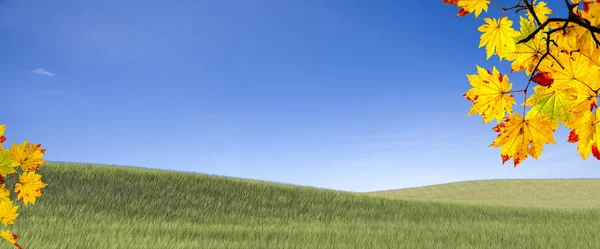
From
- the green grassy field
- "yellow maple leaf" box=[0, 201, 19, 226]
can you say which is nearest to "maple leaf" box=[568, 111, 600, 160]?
"yellow maple leaf" box=[0, 201, 19, 226]

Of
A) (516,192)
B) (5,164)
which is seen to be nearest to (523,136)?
(5,164)

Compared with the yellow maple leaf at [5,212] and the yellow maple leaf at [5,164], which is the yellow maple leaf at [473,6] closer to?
the yellow maple leaf at [5,164]

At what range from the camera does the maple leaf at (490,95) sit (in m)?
0.99

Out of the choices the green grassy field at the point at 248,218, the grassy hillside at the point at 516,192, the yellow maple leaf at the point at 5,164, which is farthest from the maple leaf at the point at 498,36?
the grassy hillside at the point at 516,192

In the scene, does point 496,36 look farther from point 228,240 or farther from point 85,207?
point 85,207

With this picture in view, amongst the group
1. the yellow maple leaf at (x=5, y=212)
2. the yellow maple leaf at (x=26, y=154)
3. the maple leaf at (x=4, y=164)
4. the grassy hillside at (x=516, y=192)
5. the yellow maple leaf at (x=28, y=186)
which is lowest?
the yellow maple leaf at (x=5, y=212)

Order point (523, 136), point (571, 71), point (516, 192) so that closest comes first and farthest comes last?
point (571, 71), point (523, 136), point (516, 192)

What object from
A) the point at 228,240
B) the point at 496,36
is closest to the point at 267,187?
the point at 228,240

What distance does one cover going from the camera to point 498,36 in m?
1.02

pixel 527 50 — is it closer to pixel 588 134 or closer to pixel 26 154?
pixel 588 134

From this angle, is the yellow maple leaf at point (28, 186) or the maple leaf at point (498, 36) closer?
the maple leaf at point (498, 36)

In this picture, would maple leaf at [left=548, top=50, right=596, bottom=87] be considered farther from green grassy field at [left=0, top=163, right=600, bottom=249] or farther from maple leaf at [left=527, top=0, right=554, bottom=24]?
green grassy field at [left=0, top=163, right=600, bottom=249]

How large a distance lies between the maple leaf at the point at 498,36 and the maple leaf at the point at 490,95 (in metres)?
0.07

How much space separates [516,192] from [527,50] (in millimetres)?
22392
